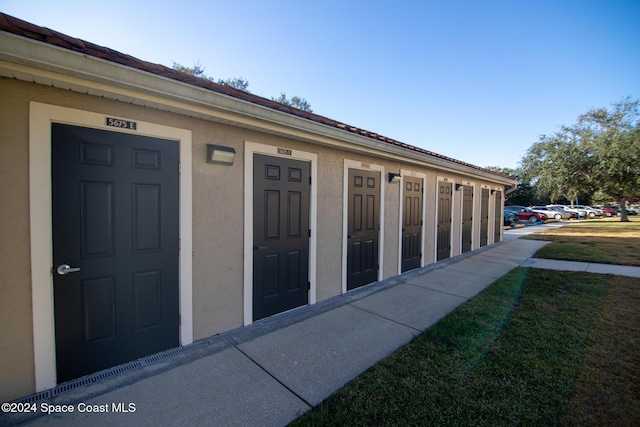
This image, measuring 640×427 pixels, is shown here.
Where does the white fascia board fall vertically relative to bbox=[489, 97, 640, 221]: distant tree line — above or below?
below

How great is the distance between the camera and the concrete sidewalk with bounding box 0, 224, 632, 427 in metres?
2.06

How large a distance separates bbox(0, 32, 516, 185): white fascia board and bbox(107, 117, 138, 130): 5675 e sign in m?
0.20

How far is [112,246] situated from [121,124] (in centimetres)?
121

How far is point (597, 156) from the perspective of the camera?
1855cm

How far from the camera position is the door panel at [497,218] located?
11508 millimetres

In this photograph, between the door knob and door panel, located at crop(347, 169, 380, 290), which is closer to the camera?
the door knob

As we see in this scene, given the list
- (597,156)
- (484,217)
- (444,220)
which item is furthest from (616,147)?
(444,220)

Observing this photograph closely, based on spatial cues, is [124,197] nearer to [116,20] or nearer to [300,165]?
[300,165]

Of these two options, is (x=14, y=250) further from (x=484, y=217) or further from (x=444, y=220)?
(x=484, y=217)

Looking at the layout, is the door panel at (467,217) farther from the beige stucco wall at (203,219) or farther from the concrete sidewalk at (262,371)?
the concrete sidewalk at (262,371)

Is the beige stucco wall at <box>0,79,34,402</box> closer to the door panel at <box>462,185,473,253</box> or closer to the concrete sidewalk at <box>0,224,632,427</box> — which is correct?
the concrete sidewalk at <box>0,224,632,427</box>

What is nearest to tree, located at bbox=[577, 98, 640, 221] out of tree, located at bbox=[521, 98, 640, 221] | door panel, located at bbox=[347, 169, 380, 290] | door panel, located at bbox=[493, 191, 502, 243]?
tree, located at bbox=[521, 98, 640, 221]

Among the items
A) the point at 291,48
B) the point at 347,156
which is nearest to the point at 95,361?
the point at 347,156

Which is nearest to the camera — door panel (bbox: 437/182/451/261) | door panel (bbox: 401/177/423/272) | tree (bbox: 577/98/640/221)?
door panel (bbox: 401/177/423/272)
